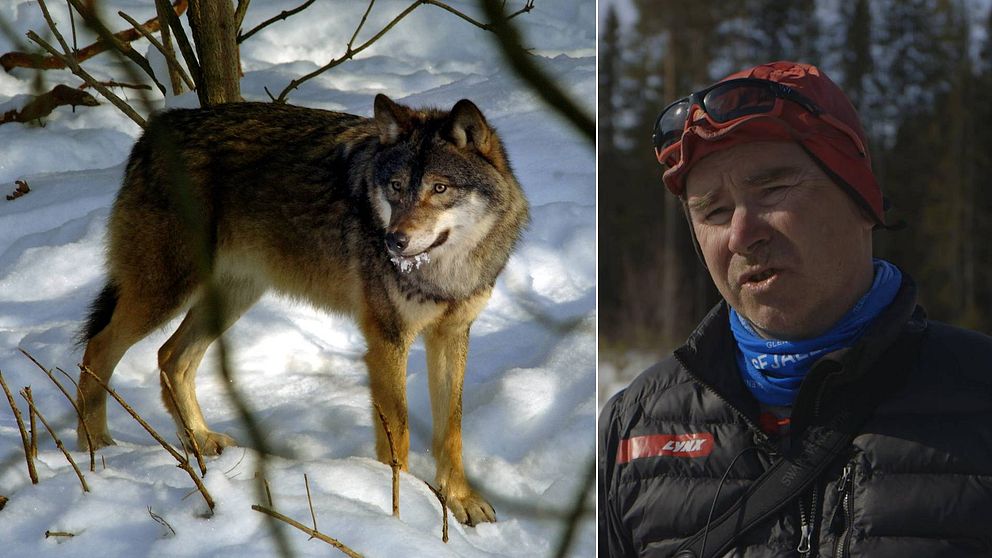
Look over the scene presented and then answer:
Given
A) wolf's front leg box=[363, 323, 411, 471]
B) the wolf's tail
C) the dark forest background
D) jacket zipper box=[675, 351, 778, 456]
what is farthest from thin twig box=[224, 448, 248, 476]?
jacket zipper box=[675, 351, 778, 456]

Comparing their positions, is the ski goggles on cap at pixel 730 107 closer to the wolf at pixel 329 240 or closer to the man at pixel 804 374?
the man at pixel 804 374

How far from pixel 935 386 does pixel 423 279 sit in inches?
103

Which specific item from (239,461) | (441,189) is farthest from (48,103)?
(239,461)

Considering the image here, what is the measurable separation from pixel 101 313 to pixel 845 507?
11.8 feet

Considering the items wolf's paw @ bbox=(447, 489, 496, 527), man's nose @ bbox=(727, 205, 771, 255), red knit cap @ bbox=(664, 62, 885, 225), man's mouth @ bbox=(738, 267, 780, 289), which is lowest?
wolf's paw @ bbox=(447, 489, 496, 527)

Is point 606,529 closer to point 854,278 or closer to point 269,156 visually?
point 854,278

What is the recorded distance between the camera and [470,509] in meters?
3.74

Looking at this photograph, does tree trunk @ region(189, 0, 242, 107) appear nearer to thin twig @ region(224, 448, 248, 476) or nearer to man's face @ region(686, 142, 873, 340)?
thin twig @ region(224, 448, 248, 476)

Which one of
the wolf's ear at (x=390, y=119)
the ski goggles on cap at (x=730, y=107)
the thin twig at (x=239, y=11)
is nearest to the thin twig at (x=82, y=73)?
the thin twig at (x=239, y=11)

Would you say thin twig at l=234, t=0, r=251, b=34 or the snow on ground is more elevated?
thin twig at l=234, t=0, r=251, b=34

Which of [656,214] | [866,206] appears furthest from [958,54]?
[866,206]

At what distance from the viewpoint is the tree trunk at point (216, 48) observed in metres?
4.90

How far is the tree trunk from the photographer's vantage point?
16.1ft

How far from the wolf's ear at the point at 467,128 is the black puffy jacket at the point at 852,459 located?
84.2 inches
